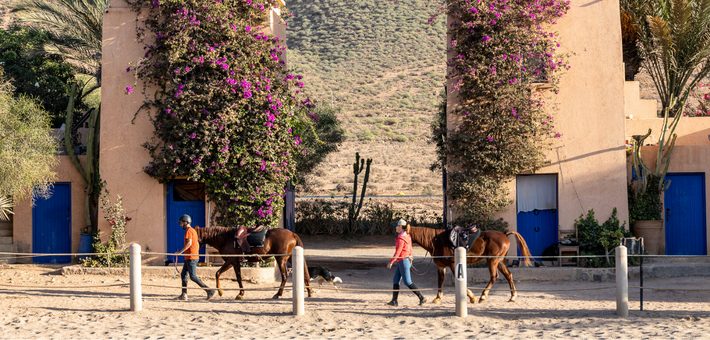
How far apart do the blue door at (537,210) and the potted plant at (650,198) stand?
6.09ft

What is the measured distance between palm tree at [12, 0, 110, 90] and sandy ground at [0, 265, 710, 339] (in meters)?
10.2

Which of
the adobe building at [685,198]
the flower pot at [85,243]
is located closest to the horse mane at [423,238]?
the adobe building at [685,198]

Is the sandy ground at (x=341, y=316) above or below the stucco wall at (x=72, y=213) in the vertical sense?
below

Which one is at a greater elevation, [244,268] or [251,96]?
[251,96]

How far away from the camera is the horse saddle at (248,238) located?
1134 cm

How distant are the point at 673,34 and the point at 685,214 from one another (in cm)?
572

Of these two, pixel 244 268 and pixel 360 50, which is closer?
pixel 244 268

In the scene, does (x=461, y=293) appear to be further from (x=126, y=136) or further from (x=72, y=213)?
(x=72, y=213)

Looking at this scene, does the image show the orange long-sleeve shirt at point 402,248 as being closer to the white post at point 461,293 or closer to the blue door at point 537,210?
the white post at point 461,293

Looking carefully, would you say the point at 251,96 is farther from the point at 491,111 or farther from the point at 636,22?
the point at 636,22

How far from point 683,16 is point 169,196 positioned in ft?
48.2

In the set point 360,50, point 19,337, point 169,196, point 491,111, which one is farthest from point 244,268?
point 360,50

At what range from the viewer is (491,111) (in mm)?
14125

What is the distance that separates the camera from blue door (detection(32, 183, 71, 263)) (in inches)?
607
